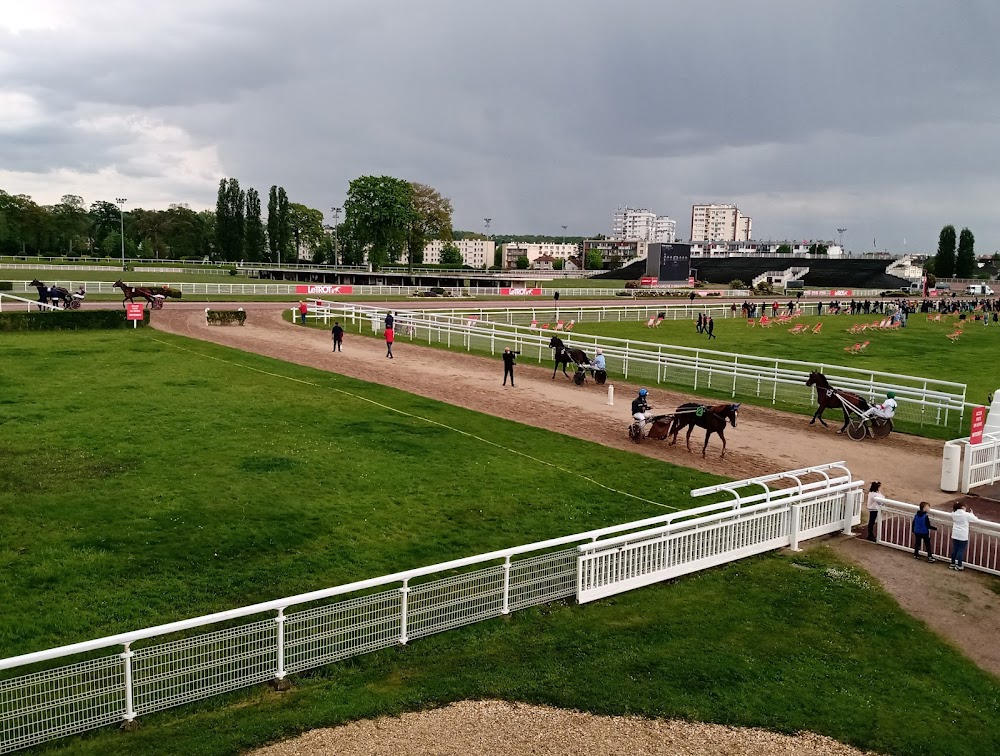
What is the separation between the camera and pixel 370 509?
12.7 metres

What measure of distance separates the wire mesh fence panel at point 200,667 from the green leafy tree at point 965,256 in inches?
5457

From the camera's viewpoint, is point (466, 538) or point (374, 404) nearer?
point (466, 538)

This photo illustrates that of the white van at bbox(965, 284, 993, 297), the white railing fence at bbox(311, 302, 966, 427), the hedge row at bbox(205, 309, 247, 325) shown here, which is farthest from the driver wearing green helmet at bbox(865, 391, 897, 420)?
the white van at bbox(965, 284, 993, 297)

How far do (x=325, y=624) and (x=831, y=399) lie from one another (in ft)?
49.6

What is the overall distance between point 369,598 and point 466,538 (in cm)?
321

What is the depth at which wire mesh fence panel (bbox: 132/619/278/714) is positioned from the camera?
723cm

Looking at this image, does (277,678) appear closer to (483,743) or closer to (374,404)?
(483,743)

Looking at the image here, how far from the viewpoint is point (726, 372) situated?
78.7ft

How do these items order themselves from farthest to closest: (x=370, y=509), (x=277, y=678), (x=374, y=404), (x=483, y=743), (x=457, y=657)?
(x=374, y=404) → (x=370, y=509) → (x=457, y=657) → (x=277, y=678) → (x=483, y=743)

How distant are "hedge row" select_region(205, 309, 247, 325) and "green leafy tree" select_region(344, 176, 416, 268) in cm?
5928

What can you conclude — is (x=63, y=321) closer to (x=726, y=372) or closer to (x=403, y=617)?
(x=726, y=372)

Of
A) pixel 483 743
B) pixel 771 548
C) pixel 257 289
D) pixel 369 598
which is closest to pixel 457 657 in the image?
pixel 369 598

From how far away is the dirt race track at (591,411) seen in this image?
645 inches

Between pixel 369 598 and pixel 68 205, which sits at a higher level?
pixel 68 205
